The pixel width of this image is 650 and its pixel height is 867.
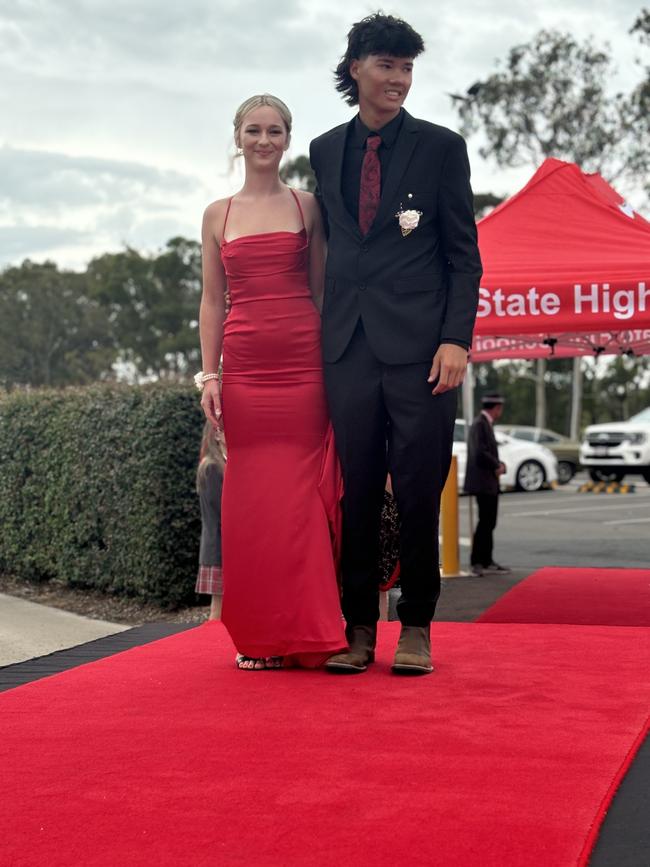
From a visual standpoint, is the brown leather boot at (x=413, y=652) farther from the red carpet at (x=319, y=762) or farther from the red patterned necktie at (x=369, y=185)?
the red patterned necktie at (x=369, y=185)

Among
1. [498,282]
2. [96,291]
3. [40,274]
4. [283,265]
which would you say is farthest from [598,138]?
[283,265]

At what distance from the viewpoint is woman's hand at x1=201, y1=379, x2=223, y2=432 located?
469 cm

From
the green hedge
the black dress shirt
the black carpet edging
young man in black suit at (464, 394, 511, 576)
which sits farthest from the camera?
young man in black suit at (464, 394, 511, 576)

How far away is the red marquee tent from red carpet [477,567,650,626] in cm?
150

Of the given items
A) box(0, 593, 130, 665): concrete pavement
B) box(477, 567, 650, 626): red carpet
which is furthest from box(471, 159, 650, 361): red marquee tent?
box(0, 593, 130, 665): concrete pavement

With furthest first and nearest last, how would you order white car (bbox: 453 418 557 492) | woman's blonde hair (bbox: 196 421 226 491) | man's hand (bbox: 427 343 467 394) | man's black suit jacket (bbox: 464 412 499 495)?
1. white car (bbox: 453 418 557 492)
2. man's black suit jacket (bbox: 464 412 499 495)
3. woman's blonde hair (bbox: 196 421 226 491)
4. man's hand (bbox: 427 343 467 394)

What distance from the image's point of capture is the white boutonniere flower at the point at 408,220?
4414mm

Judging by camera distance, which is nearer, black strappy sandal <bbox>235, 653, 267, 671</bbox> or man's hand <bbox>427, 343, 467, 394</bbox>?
man's hand <bbox>427, 343, 467, 394</bbox>

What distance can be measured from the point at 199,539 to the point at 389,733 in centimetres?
526

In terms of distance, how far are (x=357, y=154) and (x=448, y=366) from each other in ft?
2.91

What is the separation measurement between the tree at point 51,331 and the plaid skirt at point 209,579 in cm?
5021

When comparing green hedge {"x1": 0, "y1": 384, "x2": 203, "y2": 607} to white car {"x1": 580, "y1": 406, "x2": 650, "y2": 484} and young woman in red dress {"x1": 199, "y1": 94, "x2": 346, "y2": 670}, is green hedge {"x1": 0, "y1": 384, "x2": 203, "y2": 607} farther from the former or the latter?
white car {"x1": 580, "y1": 406, "x2": 650, "y2": 484}

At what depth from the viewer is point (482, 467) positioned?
1130cm

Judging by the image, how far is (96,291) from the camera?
5794cm
